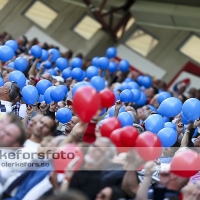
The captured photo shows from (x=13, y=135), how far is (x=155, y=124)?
167cm

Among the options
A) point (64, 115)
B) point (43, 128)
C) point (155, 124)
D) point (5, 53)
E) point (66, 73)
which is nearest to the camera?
point (43, 128)

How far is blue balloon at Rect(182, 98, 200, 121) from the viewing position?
4043 millimetres

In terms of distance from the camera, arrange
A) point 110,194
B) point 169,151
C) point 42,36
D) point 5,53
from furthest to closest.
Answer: point 42,36 → point 5,53 → point 169,151 → point 110,194

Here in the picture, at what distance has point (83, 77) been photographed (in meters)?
6.25

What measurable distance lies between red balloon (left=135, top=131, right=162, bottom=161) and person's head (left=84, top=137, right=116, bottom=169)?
163 mm

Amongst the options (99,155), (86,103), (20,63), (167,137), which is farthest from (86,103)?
(20,63)

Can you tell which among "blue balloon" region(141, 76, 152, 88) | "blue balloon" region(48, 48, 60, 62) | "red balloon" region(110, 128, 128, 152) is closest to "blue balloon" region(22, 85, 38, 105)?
"red balloon" region(110, 128, 128, 152)

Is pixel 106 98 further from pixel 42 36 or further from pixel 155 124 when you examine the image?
pixel 42 36

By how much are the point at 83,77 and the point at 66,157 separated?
364 cm

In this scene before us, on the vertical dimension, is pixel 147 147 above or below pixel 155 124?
above

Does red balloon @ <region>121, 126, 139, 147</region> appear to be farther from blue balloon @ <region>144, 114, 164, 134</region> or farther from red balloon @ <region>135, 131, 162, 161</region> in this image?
blue balloon @ <region>144, 114, 164, 134</region>

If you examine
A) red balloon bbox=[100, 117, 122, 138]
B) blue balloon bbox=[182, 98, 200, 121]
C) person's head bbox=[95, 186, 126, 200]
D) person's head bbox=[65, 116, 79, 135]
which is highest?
blue balloon bbox=[182, 98, 200, 121]

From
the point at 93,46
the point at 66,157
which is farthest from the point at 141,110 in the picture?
the point at 93,46

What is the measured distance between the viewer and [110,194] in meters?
2.64
